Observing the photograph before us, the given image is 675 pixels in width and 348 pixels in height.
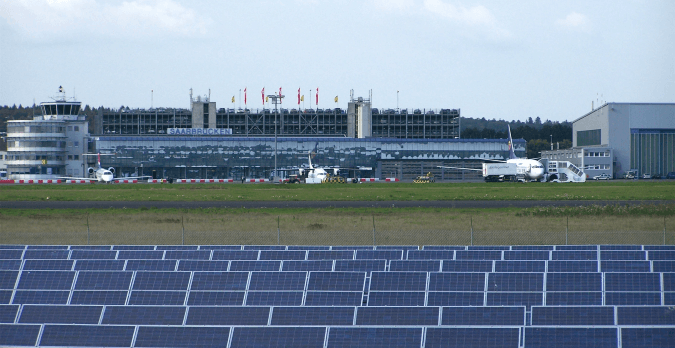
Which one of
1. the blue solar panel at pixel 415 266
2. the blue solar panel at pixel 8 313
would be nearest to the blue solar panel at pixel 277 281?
the blue solar panel at pixel 415 266

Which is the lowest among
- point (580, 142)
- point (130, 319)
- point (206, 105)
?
point (130, 319)

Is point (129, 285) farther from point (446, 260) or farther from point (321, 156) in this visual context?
point (321, 156)

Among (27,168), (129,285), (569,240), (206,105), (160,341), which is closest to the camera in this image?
(160,341)

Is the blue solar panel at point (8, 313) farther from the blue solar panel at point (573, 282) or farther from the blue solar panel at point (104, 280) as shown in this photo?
the blue solar panel at point (573, 282)

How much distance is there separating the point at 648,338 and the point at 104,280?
1533cm

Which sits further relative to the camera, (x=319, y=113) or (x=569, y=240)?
(x=319, y=113)

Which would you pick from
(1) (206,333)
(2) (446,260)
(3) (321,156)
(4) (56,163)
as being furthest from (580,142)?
(1) (206,333)

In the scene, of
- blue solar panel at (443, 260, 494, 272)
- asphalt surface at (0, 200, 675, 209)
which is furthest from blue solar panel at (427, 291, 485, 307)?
asphalt surface at (0, 200, 675, 209)

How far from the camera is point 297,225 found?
40.2 m

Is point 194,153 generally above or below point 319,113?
below

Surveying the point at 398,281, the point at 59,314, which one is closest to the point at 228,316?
the point at 59,314

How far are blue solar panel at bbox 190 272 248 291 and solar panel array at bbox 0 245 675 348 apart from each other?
5cm

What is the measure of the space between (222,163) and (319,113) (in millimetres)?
46357

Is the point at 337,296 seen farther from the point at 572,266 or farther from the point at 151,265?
the point at 572,266
